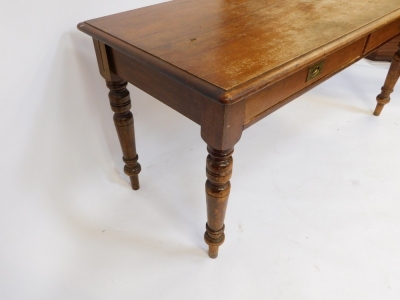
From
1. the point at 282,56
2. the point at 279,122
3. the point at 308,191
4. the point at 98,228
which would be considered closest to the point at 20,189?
the point at 98,228

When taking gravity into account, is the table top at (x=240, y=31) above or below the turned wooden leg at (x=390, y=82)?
above

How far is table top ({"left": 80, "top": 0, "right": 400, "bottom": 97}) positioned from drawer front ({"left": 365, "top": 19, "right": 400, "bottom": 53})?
7 cm

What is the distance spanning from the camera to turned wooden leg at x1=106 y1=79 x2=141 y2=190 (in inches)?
39.3

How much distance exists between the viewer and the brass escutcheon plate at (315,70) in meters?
0.81

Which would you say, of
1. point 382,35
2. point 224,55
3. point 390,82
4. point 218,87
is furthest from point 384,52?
point 218,87

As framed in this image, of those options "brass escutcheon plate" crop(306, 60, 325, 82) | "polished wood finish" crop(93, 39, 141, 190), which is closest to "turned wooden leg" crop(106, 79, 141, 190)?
"polished wood finish" crop(93, 39, 141, 190)

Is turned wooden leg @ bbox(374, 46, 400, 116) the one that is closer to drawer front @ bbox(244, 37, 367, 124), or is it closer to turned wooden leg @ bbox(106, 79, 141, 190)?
drawer front @ bbox(244, 37, 367, 124)

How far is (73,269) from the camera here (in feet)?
3.26

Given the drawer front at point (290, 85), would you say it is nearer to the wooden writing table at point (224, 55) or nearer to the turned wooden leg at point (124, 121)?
the wooden writing table at point (224, 55)

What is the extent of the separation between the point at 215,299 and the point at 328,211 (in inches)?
21.4

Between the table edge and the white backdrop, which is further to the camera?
Result: the white backdrop

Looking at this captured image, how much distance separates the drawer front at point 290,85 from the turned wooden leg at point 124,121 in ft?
1.48

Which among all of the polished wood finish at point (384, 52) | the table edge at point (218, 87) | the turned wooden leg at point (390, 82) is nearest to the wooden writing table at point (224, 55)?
the table edge at point (218, 87)

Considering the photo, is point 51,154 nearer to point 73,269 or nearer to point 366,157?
point 73,269
